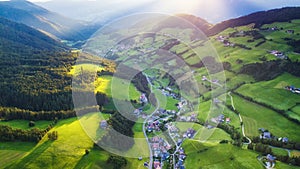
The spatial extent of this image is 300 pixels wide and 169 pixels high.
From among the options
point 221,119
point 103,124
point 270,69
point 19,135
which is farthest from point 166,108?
point 19,135

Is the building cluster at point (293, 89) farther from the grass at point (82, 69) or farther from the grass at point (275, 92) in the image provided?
the grass at point (82, 69)

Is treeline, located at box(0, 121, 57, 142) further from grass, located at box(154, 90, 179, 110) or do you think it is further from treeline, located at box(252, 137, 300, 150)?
treeline, located at box(252, 137, 300, 150)

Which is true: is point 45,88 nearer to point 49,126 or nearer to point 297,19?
point 49,126

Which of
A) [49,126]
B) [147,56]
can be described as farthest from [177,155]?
[147,56]

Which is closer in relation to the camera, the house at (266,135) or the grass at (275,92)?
the house at (266,135)

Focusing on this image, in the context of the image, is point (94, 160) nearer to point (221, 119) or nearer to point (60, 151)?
point (60, 151)

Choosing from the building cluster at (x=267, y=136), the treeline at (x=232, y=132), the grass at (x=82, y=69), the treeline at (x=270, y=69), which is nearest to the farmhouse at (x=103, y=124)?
the treeline at (x=232, y=132)

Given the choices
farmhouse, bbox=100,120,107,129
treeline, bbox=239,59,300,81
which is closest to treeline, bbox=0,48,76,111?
farmhouse, bbox=100,120,107,129
